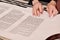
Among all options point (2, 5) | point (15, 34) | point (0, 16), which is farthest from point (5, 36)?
point (2, 5)

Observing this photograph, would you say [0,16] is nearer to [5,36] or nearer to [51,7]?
[5,36]

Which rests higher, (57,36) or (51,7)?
(51,7)

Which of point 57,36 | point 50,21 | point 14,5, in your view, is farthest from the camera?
point 14,5

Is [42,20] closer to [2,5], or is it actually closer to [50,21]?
[50,21]

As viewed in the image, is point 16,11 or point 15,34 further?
point 16,11

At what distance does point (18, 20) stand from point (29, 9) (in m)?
0.11

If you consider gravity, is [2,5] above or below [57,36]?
above

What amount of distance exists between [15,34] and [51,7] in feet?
0.86

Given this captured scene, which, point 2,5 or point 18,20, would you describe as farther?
point 2,5

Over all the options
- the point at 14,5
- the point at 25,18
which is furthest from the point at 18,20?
the point at 14,5

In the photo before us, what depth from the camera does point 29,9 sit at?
0.90 m

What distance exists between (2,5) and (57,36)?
0.39 meters

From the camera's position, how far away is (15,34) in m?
0.73

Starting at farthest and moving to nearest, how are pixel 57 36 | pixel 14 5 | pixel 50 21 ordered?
pixel 14 5, pixel 50 21, pixel 57 36
